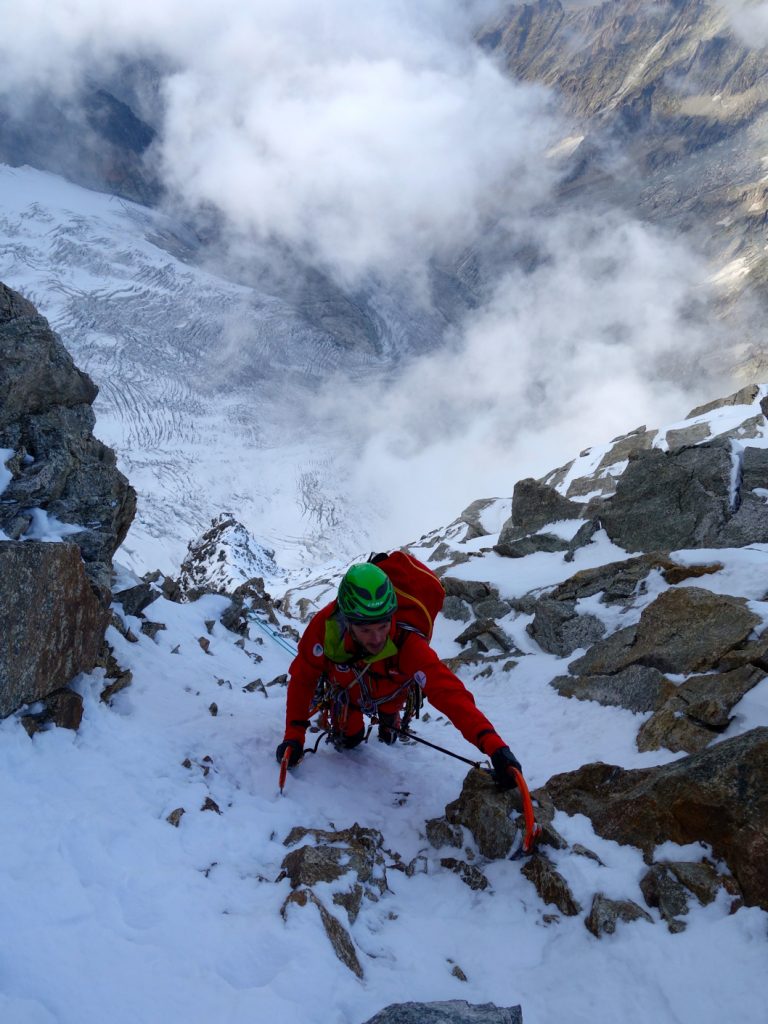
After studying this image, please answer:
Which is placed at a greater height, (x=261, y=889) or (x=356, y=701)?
(x=261, y=889)

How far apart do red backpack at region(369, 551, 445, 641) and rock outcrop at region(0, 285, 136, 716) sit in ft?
9.02

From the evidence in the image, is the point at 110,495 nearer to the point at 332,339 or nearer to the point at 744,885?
the point at 744,885

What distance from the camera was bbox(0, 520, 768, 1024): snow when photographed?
269 centimetres

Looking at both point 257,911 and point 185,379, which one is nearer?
point 257,911

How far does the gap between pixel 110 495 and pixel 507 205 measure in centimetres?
18069

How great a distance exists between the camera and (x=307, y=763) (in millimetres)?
5312

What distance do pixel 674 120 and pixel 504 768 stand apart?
188 m

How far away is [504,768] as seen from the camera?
13.3 feet

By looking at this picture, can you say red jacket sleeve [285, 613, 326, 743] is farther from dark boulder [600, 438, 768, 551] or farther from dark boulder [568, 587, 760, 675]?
dark boulder [600, 438, 768, 551]

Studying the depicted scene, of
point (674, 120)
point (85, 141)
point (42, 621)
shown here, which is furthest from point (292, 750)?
point (674, 120)

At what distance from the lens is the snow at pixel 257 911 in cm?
269

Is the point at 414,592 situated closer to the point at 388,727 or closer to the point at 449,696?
the point at 449,696

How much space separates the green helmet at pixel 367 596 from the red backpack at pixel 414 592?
54 cm

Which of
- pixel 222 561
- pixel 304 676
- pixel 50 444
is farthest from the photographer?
pixel 222 561
